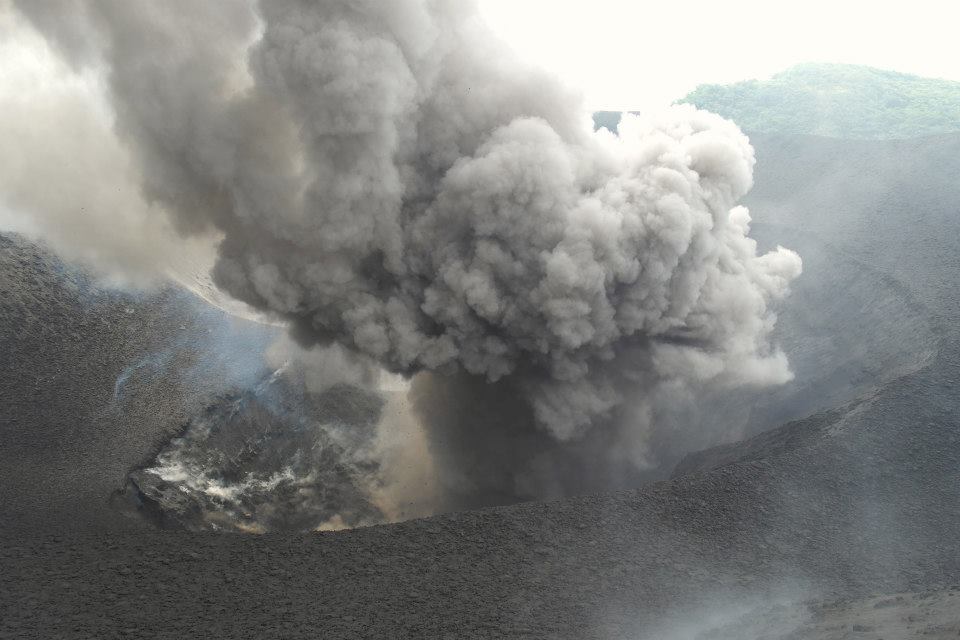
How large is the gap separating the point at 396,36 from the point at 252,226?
14.0 feet

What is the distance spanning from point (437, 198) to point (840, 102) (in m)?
38.5

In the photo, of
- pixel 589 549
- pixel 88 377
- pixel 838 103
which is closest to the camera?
pixel 589 549

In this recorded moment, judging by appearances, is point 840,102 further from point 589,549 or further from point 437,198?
point 589,549

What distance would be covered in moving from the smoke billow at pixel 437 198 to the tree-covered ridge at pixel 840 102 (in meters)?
27.9

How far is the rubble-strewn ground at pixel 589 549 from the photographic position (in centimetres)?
931

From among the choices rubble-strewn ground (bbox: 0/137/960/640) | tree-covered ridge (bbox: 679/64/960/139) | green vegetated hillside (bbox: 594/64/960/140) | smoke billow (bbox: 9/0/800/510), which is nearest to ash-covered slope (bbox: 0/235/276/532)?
rubble-strewn ground (bbox: 0/137/960/640)

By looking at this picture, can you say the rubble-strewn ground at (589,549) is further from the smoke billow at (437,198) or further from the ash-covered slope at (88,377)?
the smoke billow at (437,198)

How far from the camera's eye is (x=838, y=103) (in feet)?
145

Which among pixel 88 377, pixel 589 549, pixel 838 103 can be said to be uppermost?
pixel 838 103

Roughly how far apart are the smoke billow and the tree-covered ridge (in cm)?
2789

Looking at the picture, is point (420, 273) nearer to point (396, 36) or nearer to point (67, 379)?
point (396, 36)

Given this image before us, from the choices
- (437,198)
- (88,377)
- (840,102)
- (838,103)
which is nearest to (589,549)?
(437,198)

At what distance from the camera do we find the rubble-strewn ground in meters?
9.31

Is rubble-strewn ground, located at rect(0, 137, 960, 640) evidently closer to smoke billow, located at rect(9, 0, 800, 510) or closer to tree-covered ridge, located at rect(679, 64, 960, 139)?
smoke billow, located at rect(9, 0, 800, 510)
